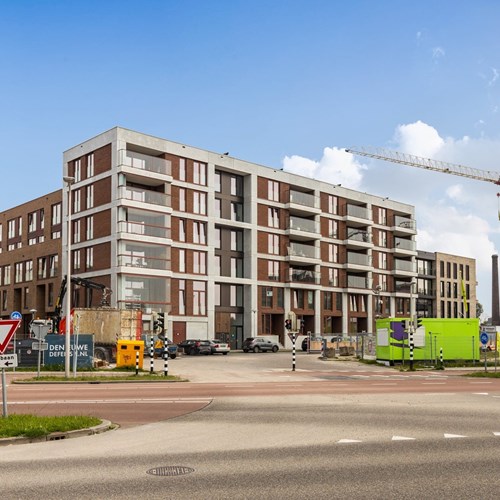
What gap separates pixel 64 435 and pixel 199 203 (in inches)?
2095

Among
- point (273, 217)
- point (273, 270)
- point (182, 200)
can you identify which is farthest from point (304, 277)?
point (182, 200)

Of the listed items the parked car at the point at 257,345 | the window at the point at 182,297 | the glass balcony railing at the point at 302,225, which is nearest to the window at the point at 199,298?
the window at the point at 182,297

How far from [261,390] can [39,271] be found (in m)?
52.1

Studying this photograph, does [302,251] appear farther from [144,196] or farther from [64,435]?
[64,435]

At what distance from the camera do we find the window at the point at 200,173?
64375mm

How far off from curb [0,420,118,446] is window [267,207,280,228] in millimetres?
59304

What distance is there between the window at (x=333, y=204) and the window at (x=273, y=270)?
11.6 meters

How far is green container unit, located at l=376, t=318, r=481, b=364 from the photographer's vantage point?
38125mm

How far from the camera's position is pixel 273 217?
72.8m

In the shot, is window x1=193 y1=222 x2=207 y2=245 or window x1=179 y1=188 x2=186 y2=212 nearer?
window x1=179 y1=188 x2=186 y2=212

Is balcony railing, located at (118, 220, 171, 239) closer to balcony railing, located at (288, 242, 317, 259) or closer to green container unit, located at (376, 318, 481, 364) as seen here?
balcony railing, located at (288, 242, 317, 259)

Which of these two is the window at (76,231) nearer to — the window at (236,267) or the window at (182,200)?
the window at (182,200)

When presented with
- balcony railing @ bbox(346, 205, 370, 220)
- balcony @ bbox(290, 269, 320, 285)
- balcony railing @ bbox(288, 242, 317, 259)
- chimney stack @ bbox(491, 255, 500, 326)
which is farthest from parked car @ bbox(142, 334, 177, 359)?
chimney stack @ bbox(491, 255, 500, 326)

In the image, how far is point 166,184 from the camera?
200 feet
